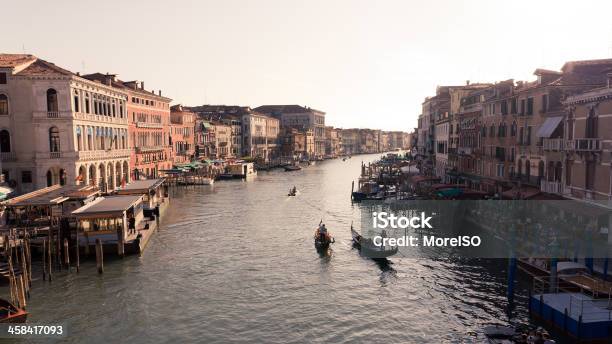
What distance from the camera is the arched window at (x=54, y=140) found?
43.2 meters

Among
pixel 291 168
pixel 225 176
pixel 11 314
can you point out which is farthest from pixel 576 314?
pixel 291 168

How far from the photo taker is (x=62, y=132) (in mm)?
43281

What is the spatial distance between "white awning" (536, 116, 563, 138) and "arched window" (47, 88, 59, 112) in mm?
40975

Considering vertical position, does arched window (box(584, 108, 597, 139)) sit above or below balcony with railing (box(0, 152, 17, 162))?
above

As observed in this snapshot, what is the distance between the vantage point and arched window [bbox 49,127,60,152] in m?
43.2

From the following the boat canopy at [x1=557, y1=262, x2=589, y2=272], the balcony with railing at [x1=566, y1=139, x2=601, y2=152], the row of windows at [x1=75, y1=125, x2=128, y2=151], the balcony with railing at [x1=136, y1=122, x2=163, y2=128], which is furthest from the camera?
the balcony with railing at [x1=136, y1=122, x2=163, y2=128]

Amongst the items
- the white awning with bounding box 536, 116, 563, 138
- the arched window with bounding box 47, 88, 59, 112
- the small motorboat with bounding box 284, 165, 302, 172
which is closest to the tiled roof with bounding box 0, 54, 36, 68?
the arched window with bounding box 47, 88, 59, 112

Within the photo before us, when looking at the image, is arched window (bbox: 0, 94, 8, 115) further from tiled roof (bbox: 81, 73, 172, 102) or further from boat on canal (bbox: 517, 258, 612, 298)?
boat on canal (bbox: 517, 258, 612, 298)

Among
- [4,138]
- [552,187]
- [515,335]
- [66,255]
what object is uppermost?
[4,138]

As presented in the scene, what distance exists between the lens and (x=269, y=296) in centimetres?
2480

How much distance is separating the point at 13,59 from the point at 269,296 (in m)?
35.4

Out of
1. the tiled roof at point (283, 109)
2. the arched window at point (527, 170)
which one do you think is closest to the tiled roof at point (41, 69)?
the arched window at point (527, 170)

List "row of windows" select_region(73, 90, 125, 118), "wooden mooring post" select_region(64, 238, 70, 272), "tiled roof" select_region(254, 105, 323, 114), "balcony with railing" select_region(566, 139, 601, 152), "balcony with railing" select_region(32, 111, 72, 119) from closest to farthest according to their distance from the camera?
1. "balcony with railing" select_region(566, 139, 601, 152)
2. "wooden mooring post" select_region(64, 238, 70, 272)
3. "balcony with railing" select_region(32, 111, 72, 119)
4. "row of windows" select_region(73, 90, 125, 118)
5. "tiled roof" select_region(254, 105, 323, 114)

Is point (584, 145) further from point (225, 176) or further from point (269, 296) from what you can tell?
point (225, 176)
